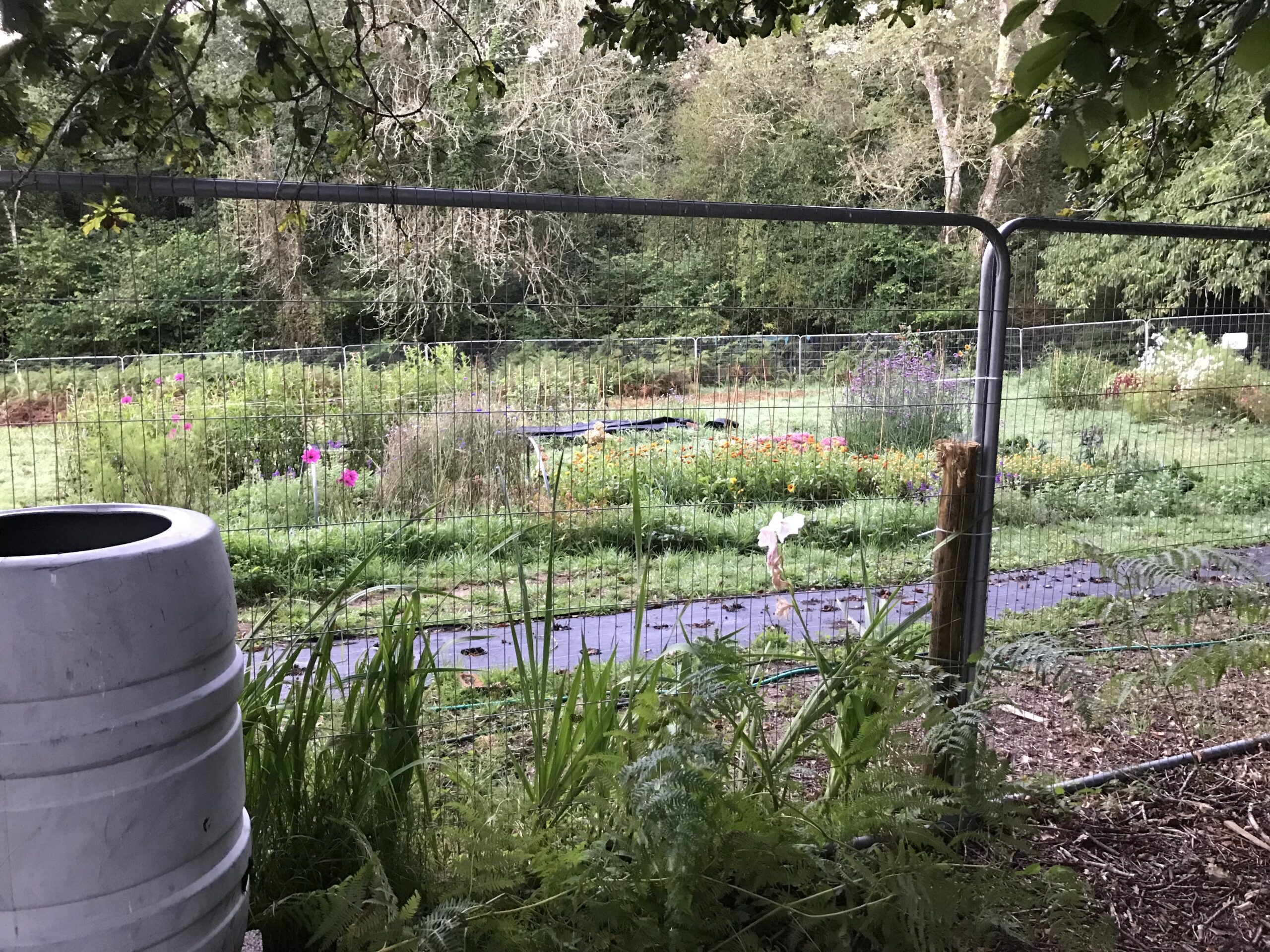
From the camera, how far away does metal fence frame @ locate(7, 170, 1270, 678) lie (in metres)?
2.25

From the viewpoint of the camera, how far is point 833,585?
5430 mm

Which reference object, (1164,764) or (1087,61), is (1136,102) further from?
(1164,764)

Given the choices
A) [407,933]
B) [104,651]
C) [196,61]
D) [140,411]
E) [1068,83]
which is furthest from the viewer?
[1068,83]

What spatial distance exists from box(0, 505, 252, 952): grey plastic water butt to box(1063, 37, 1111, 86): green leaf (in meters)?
1.61

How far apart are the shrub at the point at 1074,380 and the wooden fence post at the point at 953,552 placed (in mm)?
999

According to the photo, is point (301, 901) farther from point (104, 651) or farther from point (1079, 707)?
point (1079, 707)

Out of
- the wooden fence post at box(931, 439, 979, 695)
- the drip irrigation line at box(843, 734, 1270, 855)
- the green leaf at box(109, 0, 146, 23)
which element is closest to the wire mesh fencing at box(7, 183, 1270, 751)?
the wooden fence post at box(931, 439, 979, 695)

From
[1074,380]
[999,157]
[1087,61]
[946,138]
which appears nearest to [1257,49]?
[1087,61]

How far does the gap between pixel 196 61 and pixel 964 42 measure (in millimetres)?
22737

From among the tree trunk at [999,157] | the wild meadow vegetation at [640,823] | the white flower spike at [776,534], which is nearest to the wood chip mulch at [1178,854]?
the wild meadow vegetation at [640,823]

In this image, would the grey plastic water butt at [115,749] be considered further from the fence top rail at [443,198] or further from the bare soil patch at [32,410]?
the bare soil patch at [32,410]

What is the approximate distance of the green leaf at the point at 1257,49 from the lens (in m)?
1.43

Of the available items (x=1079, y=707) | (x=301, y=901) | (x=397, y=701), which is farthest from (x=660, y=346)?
(x=301, y=901)

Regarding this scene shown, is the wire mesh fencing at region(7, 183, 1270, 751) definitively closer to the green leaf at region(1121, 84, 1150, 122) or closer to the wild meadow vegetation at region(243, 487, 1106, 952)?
the wild meadow vegetation at region(243, 487, 1106, 952)
